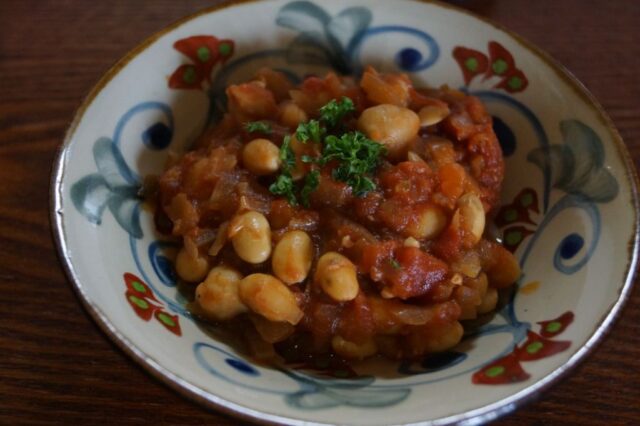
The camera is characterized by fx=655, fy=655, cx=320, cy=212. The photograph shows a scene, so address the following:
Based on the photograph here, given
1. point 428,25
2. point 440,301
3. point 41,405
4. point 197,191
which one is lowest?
point 41,405

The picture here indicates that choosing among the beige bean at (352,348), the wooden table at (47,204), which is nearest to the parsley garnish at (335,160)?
the beige bean at (352,348)

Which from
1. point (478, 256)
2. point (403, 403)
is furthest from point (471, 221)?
point (403, 403)

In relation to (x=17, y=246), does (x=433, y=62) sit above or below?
above

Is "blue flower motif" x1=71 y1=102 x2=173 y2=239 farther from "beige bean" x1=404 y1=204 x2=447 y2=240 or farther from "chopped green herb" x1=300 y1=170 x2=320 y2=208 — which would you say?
"beige bean" x1=404 y1=204 x2=447 y2=240

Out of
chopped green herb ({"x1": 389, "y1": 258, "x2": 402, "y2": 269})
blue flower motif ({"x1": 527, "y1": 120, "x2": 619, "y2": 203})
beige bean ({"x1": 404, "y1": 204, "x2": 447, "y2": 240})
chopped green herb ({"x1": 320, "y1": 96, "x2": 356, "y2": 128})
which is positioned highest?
blue flower motif ({"x1": 527, "y1": 120, "x2": 619, "y2": 203})

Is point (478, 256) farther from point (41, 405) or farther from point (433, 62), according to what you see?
point (41, 405)

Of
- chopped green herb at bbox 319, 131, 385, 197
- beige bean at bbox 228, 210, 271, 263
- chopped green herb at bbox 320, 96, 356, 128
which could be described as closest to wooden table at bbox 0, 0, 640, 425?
beige bean at bbox 228, 210, 271, 263
